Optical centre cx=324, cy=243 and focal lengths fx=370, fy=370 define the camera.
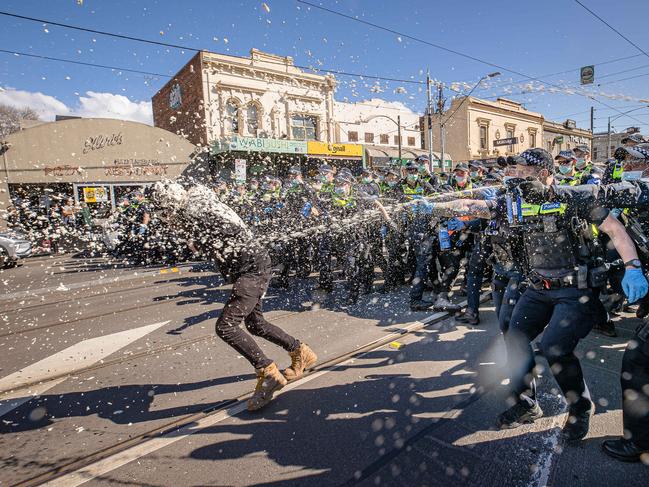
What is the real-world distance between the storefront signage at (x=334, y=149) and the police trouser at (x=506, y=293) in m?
19.0

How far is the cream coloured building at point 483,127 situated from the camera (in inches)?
1342

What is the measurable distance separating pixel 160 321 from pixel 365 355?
3.33m

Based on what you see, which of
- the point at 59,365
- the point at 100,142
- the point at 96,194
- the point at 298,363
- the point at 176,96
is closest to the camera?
the point at 298,363

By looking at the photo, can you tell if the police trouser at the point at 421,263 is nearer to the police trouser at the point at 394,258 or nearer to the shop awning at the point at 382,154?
the police trouser at the point at 394,258

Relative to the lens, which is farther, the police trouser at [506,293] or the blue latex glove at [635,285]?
the police trouser at [506,293]

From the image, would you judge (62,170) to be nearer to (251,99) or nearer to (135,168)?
(135,168)

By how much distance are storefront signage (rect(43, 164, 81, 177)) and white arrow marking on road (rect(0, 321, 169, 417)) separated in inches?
707

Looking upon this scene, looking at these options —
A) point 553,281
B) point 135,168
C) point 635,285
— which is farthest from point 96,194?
point 635,285

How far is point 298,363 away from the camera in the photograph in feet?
11.9

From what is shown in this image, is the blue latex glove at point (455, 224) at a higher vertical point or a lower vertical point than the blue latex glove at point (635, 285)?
higher

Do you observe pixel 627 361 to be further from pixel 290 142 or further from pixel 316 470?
pixel 290 142

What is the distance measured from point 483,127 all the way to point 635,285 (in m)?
37.8

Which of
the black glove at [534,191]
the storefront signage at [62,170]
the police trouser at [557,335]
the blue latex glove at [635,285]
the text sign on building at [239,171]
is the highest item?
the storefront signage at [62,170]

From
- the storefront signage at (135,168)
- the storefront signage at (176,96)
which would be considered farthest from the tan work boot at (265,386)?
the storefront signage at (176,96)
